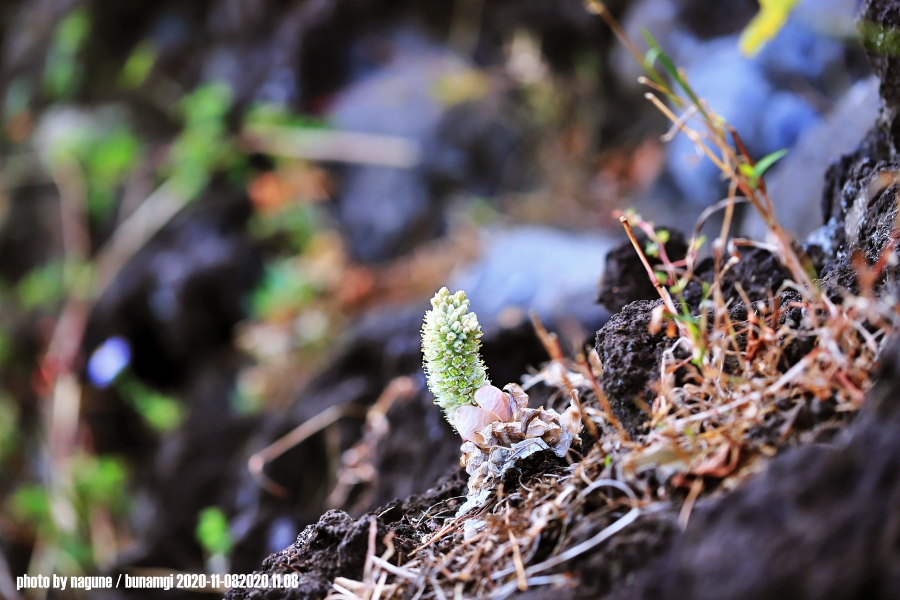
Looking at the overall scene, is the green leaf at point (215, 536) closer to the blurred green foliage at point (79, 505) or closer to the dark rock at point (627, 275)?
the dark rock at point (627, 275)

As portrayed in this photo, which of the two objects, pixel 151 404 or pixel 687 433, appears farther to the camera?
pixel 151 404

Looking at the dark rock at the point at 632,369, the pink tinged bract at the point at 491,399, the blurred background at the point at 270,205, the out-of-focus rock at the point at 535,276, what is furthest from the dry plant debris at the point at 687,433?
the blurred background at the point at 270,205

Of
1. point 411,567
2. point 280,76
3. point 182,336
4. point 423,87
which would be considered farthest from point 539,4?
point 411,567

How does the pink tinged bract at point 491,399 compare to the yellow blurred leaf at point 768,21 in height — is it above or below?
Result: below

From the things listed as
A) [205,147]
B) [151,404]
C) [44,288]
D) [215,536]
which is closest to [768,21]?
[215,536]

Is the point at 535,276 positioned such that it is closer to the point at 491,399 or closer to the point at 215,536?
the point at 215,536

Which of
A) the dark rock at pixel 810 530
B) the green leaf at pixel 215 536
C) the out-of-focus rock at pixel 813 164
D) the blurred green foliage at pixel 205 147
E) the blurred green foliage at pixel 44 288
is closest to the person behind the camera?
the dark rock at pixel 810 530

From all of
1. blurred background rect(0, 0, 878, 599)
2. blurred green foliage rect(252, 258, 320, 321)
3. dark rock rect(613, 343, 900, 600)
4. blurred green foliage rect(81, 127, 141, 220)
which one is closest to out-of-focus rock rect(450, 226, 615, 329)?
blurred background rect(0, 0, 878, 599)

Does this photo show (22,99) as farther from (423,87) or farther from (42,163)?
(423,87)
